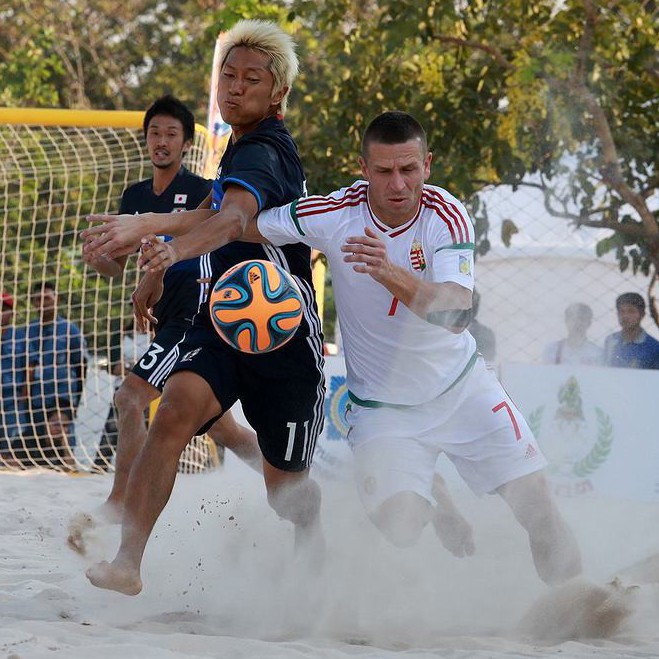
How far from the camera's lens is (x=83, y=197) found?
11.5 meters

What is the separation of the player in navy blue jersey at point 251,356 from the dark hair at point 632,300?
13.9 ft

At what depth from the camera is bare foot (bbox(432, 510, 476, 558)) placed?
431cm

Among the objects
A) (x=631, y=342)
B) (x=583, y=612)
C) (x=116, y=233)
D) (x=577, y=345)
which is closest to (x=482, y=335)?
(x=577, y=345)

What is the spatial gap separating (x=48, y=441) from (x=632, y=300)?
15.7ft

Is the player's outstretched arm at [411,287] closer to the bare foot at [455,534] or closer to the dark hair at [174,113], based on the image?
the bare foot at [455,534]

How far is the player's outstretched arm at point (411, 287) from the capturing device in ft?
11.4

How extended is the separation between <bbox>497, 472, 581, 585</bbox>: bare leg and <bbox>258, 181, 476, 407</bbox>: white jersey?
18.0 inches

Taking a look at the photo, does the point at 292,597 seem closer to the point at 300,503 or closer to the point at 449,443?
the point at 300,503

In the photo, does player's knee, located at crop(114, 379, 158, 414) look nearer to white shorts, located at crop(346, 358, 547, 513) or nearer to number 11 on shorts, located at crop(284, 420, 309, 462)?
number 11 on shorts, located at crop(284, 420, 309, 462)

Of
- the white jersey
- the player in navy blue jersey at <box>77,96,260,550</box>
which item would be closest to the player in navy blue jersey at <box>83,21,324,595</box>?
the white jersey

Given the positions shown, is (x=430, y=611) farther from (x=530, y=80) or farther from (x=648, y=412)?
(x=530, y=80)

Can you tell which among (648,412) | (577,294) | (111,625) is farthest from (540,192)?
(111,625)

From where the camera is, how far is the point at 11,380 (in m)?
9.18

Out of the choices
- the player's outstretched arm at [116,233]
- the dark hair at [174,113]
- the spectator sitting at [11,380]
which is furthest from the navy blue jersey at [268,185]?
the spectator sitting at [11,380]
